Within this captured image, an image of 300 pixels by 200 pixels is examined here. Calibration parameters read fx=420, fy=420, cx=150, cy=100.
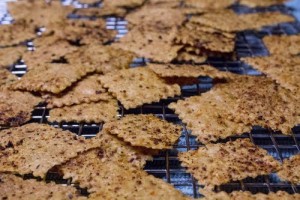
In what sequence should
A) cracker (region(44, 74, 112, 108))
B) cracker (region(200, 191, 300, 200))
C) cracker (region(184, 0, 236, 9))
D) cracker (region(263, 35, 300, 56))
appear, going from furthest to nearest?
cracker (region(184, 0, 236, 9)) < cracker (region(263, 35, 300, 56)) < cracker (region(44, 74, 112, 108)) < cracker (region(200, 191, 300, 200))

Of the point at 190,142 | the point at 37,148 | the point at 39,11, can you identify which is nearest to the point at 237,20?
the point at 190,142

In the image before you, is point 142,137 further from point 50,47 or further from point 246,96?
point 50,47

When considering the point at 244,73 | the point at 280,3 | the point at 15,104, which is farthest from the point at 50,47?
the point at 280,3

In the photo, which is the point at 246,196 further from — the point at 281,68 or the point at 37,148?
the point at 281,68

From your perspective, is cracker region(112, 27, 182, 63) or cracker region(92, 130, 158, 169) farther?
cracker region(112, 27, 182, 63)

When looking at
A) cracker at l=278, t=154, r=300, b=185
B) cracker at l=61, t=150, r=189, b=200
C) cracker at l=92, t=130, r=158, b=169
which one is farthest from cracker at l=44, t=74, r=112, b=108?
cracker at l=278, t=154, r=300, b=185

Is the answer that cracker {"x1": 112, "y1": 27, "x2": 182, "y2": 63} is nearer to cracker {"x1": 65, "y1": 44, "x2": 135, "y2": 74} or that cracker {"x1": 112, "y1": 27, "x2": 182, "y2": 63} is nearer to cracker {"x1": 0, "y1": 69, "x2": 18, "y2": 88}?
cracker {"x1": 65, "y1": 44, "x2": 135, "y2": 74}
